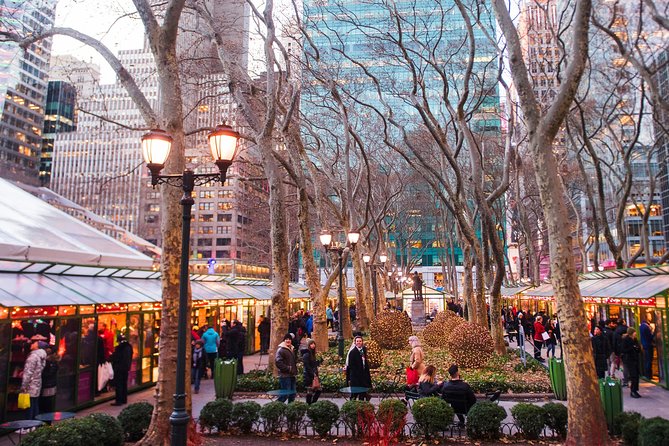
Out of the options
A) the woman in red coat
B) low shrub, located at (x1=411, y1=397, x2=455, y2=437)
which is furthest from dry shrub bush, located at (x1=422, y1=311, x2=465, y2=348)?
low shrub, located at (x1=411, y1=397, x2=455, y2=437)

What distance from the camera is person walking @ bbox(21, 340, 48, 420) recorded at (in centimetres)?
888

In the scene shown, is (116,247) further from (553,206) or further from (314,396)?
(553,206)

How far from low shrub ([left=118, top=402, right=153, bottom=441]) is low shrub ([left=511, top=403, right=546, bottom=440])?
5.93 metres

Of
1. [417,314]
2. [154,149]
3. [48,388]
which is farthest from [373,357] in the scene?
[417,314]

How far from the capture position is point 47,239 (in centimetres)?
990

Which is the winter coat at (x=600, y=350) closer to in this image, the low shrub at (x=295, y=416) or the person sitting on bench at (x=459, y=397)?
the person sitting on bench at (x=459, y=397)

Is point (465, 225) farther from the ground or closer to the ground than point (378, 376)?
farther from the ground

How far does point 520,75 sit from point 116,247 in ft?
31.7

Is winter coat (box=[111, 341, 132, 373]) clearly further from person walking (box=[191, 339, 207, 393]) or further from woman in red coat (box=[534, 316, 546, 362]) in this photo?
woman in red coat (box=[534, 316, 546, 362])

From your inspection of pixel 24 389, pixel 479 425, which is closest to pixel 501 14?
pixel 479 425

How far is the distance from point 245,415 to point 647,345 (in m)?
11.3

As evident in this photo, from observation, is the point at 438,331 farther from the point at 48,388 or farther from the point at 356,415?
the point at 48,388

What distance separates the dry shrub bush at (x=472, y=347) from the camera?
14.6 metres

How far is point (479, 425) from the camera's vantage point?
819 cm
